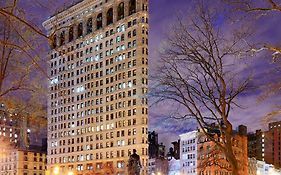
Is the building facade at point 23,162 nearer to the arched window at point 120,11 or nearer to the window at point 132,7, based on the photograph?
the arched window at point 120,11

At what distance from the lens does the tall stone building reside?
378ft

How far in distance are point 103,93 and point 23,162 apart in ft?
147

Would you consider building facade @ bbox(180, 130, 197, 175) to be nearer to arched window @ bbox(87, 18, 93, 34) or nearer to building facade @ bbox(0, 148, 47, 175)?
arched window @ bbox(87, 18, 93, 34)

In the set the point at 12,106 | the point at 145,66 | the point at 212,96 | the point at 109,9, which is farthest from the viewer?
the point at 109,9

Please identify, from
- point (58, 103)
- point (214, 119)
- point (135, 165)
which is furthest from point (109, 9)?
point (214, 119)

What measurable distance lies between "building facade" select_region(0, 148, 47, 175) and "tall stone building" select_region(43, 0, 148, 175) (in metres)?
14.5

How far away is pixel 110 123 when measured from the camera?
121 meters

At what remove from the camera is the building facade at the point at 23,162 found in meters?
149

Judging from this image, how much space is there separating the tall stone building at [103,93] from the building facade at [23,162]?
14.5 metres

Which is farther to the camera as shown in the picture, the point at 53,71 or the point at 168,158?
the point at 168,158

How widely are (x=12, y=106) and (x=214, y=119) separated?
8932mm

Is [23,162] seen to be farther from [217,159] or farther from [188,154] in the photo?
[217,159]

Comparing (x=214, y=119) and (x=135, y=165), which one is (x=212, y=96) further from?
(x=135, y=165)

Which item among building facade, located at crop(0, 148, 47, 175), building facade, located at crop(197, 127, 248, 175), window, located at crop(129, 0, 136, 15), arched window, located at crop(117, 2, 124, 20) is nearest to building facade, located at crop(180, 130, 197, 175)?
building facade, located at crop(197, 127, 248, 175)
